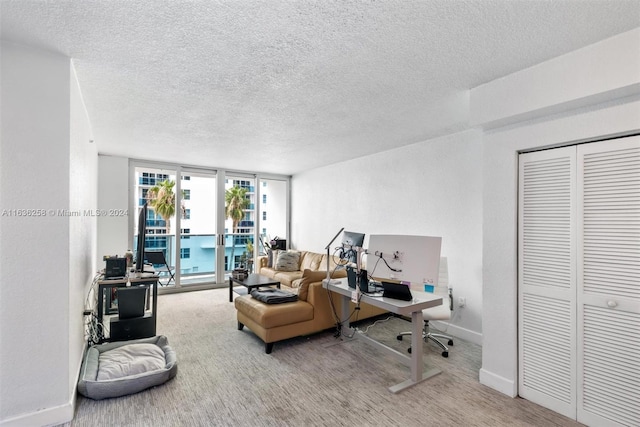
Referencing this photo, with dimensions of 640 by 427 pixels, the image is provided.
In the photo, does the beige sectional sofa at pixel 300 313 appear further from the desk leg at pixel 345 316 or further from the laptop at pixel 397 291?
the laptop at pixel 397 291

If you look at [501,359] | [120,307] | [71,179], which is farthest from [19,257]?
[501,359]

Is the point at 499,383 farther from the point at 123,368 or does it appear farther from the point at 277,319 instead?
the point at 123,368

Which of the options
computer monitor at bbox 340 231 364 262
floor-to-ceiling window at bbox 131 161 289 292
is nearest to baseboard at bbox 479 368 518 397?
computer monitor at bbox 340 231 364 262

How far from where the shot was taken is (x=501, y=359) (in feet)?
8.38

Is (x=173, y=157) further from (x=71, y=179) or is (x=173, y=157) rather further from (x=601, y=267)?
(x=601, y=267)


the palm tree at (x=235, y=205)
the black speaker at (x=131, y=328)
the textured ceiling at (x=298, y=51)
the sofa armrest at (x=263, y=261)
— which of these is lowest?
the black speaker at (x=131, y=328)

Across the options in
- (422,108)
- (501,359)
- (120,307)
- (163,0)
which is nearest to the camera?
(163,0)

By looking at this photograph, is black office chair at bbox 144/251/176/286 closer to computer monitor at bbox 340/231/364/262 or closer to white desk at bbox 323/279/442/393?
computer monitor at bbox 340/231/364/262

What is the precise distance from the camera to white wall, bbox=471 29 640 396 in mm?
1917

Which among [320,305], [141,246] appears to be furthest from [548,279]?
[141,246]

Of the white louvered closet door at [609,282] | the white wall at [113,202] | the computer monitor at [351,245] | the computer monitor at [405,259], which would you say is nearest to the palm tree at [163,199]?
the white wall at [113,202]

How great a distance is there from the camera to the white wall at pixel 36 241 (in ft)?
6.41

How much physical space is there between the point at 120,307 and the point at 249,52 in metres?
3.02

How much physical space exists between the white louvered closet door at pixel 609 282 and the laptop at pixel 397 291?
4.06 feet
